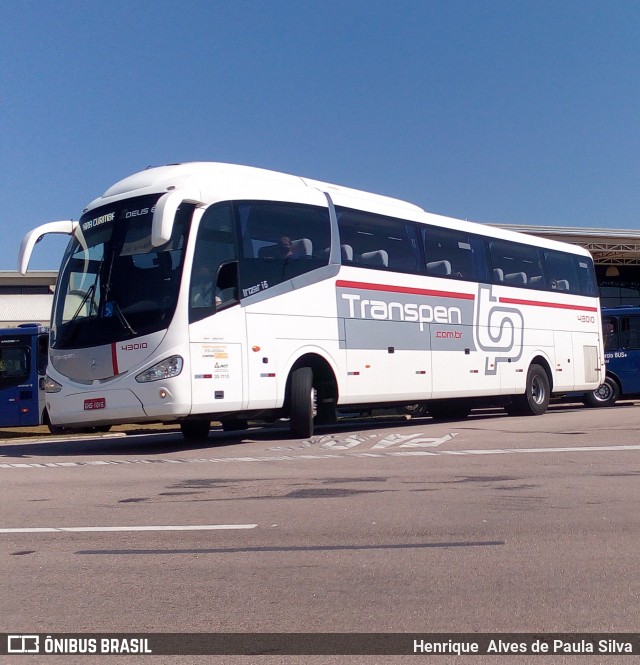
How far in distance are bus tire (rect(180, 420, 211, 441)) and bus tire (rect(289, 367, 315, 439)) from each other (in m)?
2.23

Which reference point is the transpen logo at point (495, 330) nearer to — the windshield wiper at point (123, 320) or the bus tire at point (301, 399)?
the bus tire at point (301, 399)

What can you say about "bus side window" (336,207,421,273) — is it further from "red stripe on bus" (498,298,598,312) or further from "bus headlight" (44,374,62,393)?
"bus headlight" (44,374,62,393)

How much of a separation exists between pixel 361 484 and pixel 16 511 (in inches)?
127

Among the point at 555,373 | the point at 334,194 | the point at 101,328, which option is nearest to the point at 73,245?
the point at 101,328

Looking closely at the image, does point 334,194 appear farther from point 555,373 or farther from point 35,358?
point 35,358

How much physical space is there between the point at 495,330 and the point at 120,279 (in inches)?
344

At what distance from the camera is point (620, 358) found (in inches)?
1055

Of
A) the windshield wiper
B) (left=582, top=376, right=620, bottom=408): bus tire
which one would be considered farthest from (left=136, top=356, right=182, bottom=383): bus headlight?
(left=582, top=376, right=620, bottom=408): bus tire

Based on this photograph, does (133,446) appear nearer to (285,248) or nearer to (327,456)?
(285,248)

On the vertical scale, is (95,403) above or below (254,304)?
below

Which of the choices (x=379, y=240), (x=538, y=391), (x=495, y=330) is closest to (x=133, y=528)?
(x=379, y=240)

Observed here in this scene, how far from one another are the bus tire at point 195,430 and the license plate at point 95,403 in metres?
3.08

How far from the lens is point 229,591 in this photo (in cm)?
491

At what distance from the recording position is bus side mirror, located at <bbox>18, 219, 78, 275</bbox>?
12.4 meters
